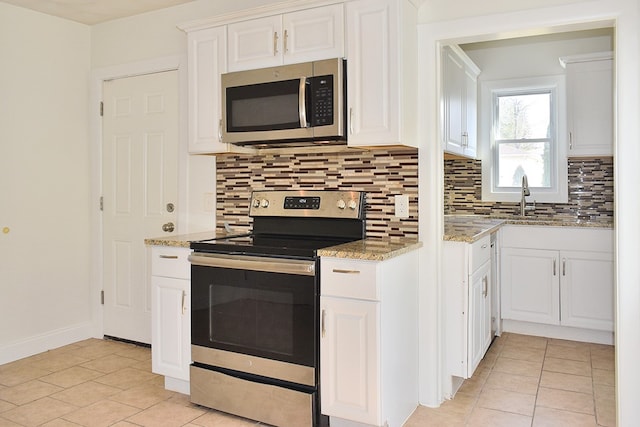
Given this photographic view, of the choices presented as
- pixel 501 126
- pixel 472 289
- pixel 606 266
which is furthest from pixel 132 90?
pixel 606 266

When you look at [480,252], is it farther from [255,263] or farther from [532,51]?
[532,51]

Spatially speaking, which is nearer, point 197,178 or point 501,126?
point 197,178

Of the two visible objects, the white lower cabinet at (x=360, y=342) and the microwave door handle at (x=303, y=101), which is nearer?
the white lower cabinet at (x=360, y=342)

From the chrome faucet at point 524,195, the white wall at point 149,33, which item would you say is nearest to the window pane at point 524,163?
the chrome faucet at point 524,195

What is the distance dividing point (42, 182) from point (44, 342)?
1122 mm

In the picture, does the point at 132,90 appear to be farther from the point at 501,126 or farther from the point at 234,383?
the point at 501,126

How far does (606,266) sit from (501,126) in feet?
5.19

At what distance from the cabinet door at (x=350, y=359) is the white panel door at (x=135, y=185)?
171cm

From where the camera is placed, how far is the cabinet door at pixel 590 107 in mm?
3973

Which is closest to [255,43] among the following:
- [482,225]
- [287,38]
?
[287,38]

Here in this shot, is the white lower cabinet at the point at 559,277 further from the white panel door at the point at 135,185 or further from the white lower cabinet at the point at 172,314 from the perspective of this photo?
the white panel door at the point at 135,185

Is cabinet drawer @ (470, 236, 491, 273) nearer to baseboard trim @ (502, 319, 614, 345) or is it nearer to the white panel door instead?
baseboard trim @ (502, 319, 614, 345)

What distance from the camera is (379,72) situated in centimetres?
254

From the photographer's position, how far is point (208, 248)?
8.87 feet
